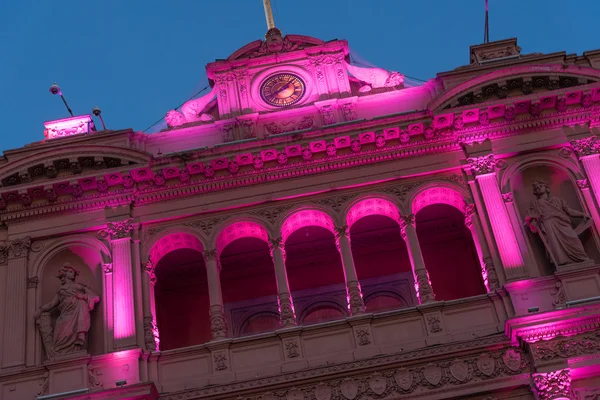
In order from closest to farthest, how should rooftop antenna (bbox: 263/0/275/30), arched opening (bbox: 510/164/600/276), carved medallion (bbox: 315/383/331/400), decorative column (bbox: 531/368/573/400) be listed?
decorative column (bbox: 531/368/573/400) → carved medallion (bbox: 315/383/331/400) → arched opening (bbox: 510/164/600/276) → rooftop antenna (bbox: 263/0/275/30)

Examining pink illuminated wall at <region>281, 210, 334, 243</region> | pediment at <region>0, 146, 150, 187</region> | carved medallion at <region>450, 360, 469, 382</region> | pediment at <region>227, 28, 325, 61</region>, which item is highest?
pediment at <region>227, 28, 325, 61</region>

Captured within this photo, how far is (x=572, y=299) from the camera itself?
19797mm

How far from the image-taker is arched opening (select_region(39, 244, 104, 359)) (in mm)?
21422

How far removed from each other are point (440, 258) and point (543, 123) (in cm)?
466

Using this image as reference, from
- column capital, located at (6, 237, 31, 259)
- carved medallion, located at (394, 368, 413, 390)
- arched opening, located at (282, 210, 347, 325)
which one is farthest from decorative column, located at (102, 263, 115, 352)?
carved medallion, located at (394, 368, 413, 390)

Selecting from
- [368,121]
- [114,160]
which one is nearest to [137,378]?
[114,160]

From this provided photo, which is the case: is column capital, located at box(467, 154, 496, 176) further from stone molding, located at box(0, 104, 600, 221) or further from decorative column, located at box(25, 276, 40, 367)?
decorative column, located at box(25, 276, 40, 367)

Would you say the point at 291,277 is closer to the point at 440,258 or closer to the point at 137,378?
the point at 440,258

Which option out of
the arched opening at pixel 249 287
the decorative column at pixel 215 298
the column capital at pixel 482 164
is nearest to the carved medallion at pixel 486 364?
the column capital at pixel 482 164

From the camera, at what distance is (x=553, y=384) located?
18594 mm

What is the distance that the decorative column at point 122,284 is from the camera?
814 inches

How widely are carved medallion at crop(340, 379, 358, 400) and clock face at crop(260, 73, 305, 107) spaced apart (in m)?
8.42

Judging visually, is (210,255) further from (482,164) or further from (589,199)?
(589,199)

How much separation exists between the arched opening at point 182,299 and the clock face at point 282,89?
4579mm
